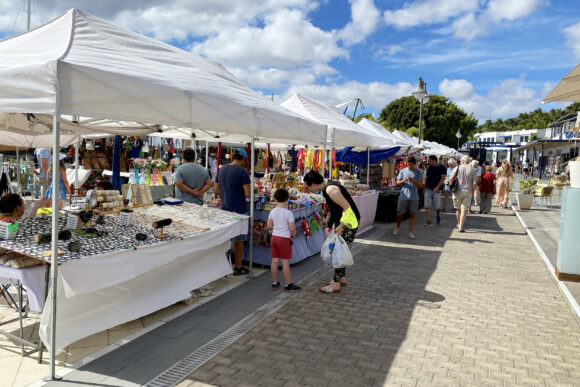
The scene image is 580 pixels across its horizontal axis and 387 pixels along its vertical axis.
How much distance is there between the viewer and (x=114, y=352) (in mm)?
3637

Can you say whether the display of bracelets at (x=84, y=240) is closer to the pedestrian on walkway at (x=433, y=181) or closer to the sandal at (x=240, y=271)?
the sandal at (x=240, y=271)

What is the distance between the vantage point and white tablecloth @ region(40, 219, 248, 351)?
3338mm

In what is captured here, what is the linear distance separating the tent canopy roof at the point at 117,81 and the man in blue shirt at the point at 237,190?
824 millimetres

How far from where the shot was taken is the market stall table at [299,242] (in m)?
6.49

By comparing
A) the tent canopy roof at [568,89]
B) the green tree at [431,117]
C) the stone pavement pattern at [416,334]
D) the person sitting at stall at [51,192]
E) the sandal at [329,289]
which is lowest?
the stone pavement pattern at [416,334]

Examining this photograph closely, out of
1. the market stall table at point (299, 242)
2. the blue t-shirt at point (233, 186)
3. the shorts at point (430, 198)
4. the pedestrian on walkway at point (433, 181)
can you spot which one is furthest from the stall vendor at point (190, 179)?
the shorts at point (430, 198)

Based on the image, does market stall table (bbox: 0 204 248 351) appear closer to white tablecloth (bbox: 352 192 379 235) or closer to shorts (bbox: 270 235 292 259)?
shorts (bbox: 270 235 292 259)

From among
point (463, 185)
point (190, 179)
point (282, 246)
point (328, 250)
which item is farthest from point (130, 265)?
point (463, 185)

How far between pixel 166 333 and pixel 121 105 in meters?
2.25

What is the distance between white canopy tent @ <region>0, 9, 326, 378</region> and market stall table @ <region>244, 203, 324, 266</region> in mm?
1651

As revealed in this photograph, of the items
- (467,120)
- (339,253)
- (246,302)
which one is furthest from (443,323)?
(467,120)

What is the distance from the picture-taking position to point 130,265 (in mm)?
3725

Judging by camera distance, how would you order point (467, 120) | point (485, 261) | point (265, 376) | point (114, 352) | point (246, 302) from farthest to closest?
point (467, 120) < point (485, 261) < point (246, 302) < point (114, 352) < point (265, 376)

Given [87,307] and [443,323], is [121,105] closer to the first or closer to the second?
[87,307]
